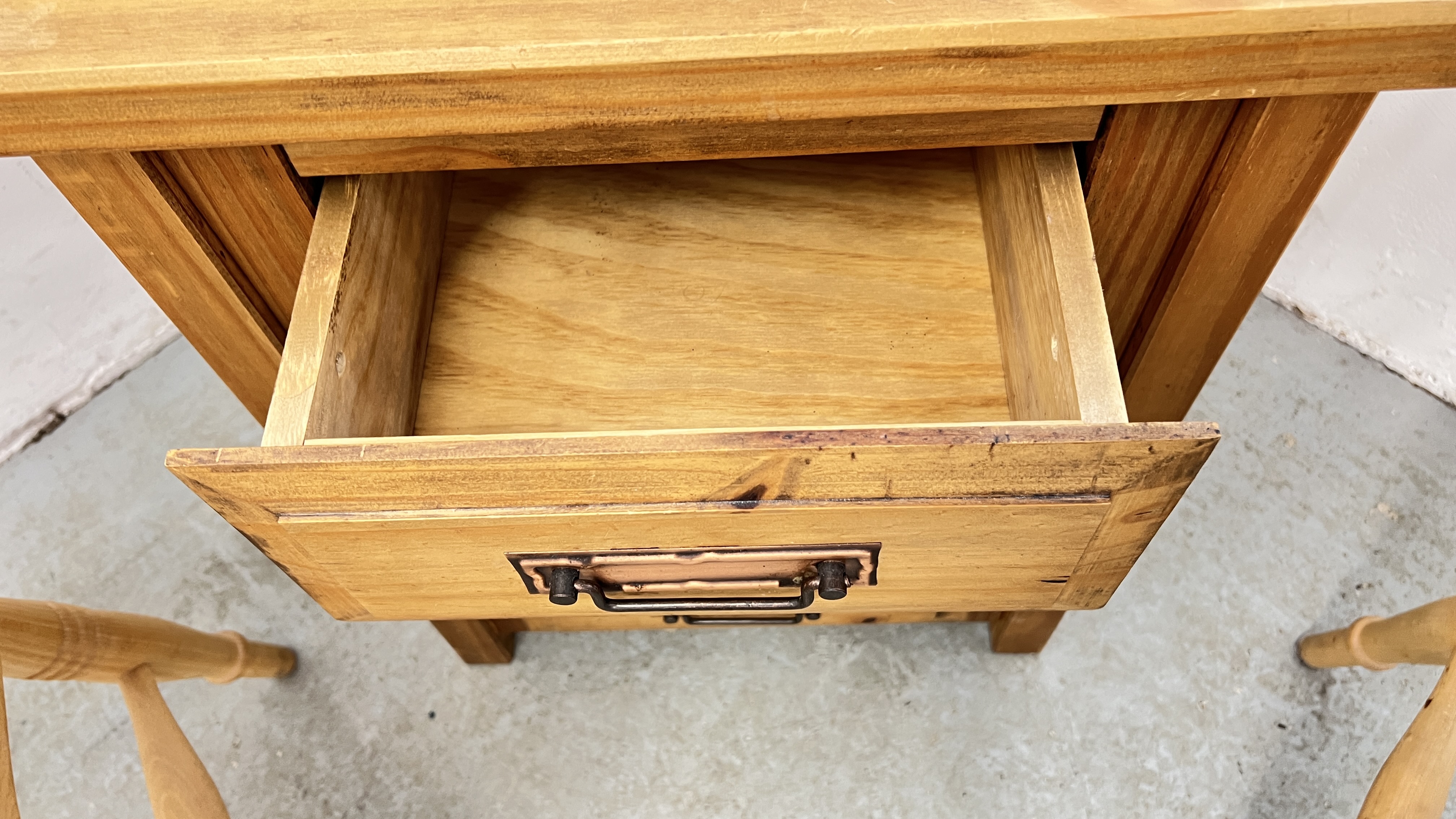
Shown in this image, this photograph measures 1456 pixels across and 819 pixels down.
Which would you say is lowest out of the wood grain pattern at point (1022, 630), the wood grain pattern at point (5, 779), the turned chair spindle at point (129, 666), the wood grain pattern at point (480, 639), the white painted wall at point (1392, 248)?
the wood grain pattern at point (5, 779)

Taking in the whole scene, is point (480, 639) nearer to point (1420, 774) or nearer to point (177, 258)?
point (177, 258)

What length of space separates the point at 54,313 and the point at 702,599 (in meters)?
0.81

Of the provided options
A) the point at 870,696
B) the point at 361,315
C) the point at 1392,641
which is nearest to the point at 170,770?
the point at 361,315

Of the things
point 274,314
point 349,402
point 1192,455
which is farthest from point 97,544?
point 1192,455

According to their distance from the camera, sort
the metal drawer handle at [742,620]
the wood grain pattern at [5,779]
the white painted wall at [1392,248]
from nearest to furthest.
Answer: the wood grain pattern at [5,779] < the metal drawer handle at [742,620] < the white painted wall at [1392,248]

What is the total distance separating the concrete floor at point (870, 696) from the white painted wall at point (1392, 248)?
55 millimetres

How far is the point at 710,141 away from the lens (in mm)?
508

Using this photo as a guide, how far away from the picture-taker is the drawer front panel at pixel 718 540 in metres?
0.48

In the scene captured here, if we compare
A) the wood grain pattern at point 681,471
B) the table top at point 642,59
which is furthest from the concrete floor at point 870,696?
the table top at point 642,59

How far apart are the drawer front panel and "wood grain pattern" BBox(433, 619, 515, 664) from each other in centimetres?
20

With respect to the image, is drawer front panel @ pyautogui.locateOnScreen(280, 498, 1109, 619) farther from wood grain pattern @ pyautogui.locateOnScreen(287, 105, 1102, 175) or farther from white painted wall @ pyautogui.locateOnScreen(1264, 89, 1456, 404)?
white painted wall @ pyautogui.locateOnScreen(1264, 89, 1456, 404)

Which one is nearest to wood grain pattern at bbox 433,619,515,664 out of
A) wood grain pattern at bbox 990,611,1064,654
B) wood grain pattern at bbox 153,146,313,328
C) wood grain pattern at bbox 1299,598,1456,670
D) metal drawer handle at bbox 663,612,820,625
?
metal drawer handle at bbox 663,612,820,625

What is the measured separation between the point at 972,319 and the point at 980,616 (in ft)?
1.01

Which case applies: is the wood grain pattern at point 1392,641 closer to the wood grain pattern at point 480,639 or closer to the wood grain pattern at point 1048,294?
the wood grain pattern at point 1048,294
